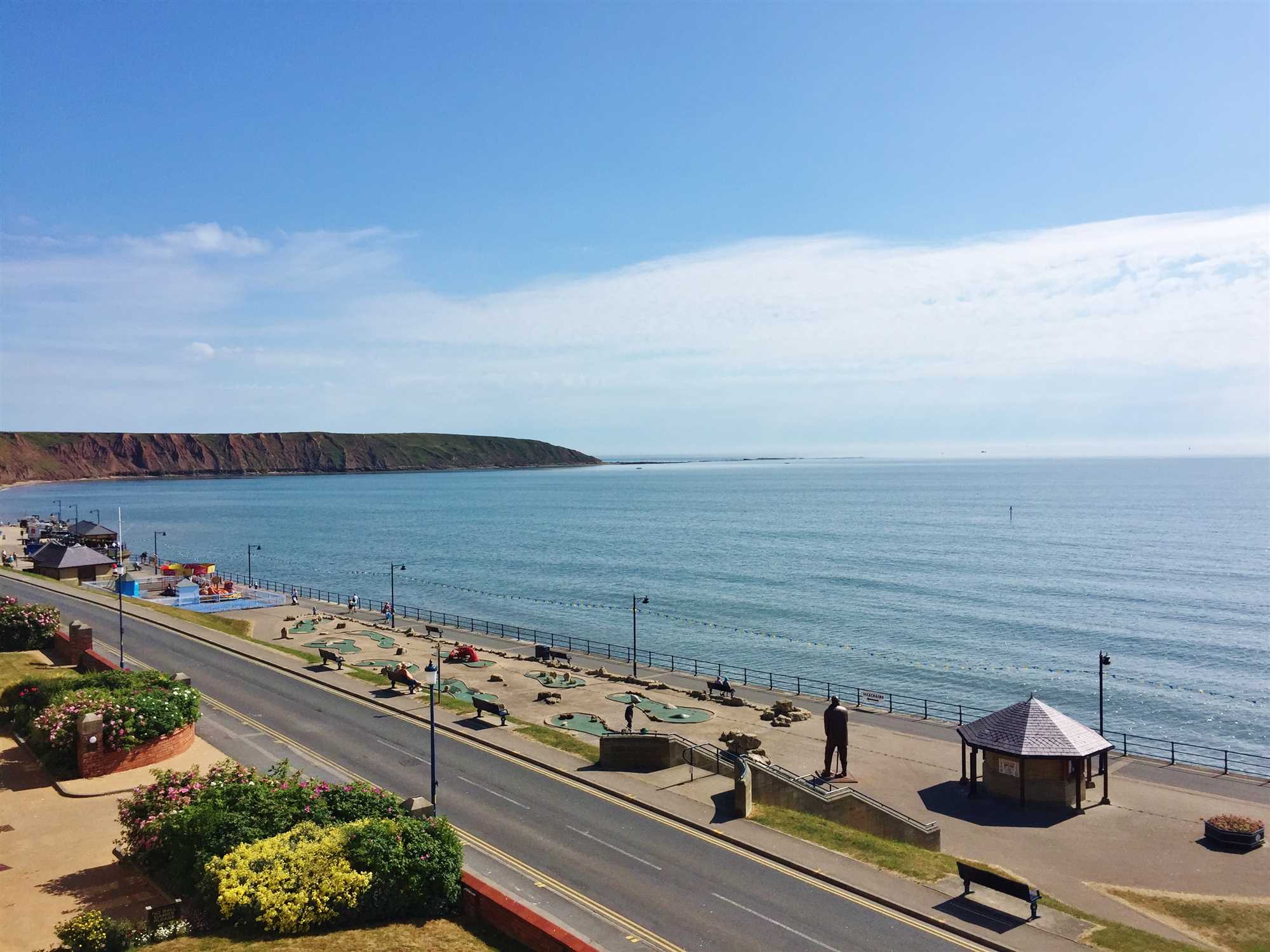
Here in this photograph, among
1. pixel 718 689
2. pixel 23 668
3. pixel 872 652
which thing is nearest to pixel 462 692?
pixel 718 689

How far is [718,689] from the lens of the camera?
137 ft

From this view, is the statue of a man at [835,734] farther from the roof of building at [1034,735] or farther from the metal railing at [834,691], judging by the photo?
the metal railing at [834,691]

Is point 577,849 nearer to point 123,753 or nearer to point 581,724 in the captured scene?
point 581,724

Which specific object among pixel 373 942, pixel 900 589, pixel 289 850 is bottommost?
pixel 900 589

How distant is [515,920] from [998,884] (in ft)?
33.3

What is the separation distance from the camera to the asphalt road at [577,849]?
1672 cm

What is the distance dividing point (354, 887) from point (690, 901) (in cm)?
667

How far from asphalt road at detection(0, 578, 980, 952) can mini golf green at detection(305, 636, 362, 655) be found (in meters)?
13.6

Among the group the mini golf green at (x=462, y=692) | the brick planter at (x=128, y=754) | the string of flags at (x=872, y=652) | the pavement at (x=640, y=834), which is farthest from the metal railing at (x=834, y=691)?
the brick planter at (x=128, y=754)

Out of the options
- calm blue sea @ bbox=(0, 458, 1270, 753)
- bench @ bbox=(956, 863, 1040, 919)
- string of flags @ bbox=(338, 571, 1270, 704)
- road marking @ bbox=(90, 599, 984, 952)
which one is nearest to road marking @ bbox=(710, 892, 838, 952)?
road marking @ bbox=(90, 599, 984, 952)

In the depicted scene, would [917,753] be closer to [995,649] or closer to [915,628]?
[995,649]

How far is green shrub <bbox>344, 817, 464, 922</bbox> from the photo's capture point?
15359 mm

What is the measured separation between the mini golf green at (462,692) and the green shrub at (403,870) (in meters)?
19.7

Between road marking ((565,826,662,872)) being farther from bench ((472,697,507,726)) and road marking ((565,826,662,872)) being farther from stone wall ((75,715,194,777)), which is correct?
stone wall ((75,715,194,777))
